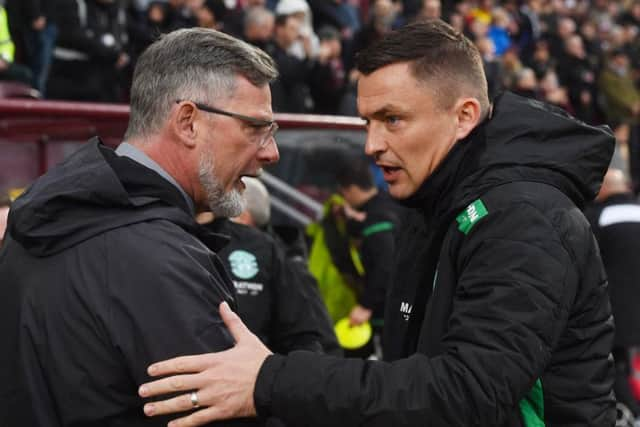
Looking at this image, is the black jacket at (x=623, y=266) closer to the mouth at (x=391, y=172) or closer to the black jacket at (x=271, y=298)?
the black jacket at (x=271, y=298)

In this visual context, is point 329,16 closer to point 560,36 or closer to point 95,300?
point 560,36

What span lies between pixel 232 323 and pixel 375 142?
0.74 meters

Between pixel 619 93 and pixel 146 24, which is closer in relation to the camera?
pixel 146 24

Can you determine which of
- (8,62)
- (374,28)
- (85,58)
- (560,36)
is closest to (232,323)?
(8,62)

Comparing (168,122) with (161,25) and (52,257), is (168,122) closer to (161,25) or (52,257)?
(52,257)

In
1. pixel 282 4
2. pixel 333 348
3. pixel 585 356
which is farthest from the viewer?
pixel 282 4

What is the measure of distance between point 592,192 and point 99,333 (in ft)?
4.33

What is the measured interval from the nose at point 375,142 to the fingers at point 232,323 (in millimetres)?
699

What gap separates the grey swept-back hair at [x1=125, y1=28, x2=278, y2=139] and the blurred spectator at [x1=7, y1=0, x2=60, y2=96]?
6176mm

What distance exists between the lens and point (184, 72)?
8.53ft

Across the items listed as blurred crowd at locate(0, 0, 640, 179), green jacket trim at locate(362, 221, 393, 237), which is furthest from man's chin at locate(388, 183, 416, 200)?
green jacket trim at locate(362, 221, 393, 237)

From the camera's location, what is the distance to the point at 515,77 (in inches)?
578

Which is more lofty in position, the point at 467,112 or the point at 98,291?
the point at 467,112

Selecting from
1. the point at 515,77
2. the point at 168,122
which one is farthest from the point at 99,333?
the point at 515,77
